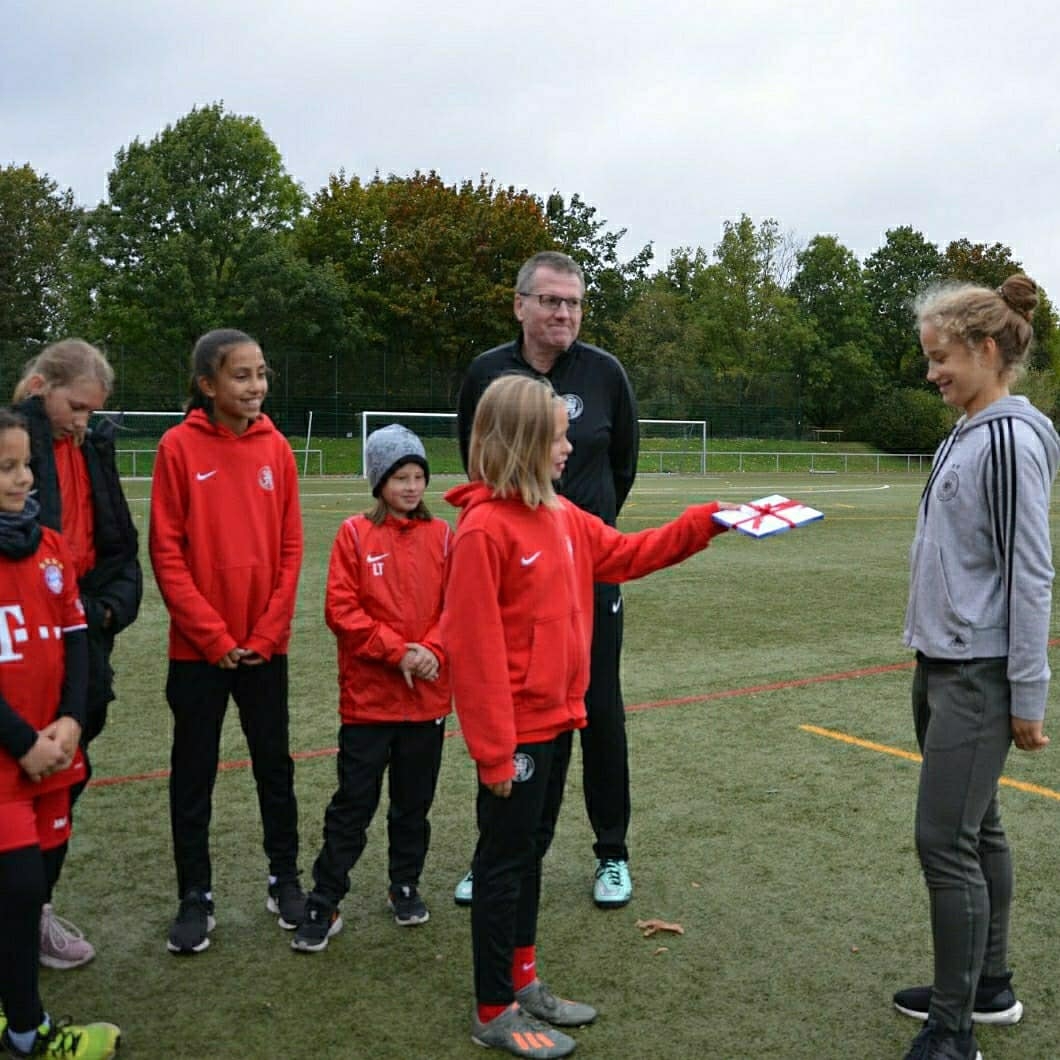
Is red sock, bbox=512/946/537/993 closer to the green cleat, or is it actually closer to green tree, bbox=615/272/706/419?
the green cleat

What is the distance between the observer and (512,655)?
10.1 feet

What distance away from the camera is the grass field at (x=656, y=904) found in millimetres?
3203

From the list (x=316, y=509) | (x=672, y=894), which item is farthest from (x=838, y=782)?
(x=316, y=509)

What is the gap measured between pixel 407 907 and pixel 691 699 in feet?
10.9

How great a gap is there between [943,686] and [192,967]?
231cm

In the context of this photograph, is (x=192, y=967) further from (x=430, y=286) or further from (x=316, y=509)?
(x=430, y=286)

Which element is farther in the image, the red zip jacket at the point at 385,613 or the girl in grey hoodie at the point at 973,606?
the red zip jacket at the point at 385,613

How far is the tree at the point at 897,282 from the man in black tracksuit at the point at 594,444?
63.9m

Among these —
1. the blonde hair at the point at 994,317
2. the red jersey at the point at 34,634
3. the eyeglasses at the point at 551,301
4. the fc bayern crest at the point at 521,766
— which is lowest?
the fc bayern crest at the point at 521,766

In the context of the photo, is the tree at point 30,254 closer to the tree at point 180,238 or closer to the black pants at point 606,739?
the tree at point 180,238

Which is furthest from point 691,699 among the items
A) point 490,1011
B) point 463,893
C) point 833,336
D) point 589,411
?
point 833,336

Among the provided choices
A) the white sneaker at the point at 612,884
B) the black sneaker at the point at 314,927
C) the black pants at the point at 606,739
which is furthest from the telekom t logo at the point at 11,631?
the white sneaker at the point at 612,884

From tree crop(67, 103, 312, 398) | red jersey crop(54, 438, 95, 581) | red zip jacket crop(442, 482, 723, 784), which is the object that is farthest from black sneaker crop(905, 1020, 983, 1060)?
tree crop(67, 103, 312, 398)

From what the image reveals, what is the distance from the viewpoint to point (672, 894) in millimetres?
4129
